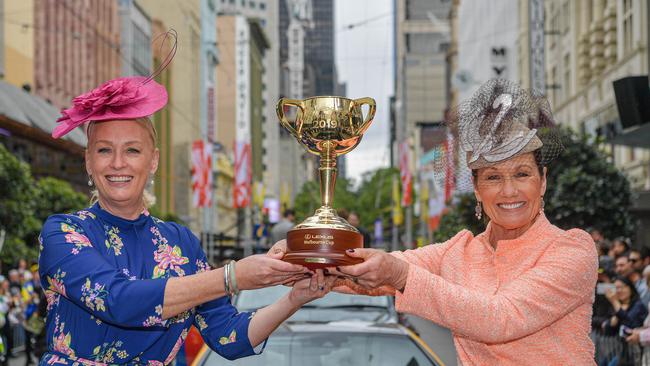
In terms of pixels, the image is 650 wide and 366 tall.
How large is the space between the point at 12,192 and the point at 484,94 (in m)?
14.9

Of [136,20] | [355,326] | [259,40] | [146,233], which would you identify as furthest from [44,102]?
[259,40]

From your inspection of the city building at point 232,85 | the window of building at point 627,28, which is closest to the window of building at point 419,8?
the city building at point 232,85

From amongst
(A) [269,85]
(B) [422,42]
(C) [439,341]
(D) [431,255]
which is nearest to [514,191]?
(D) [431,255]

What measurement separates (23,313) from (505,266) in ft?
39.7

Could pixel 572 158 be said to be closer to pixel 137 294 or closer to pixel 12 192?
pixel 12 192

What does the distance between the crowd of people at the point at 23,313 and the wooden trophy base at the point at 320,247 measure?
9502 millimetres

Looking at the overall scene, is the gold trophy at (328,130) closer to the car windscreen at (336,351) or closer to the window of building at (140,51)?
the car windscreen at (336,351)

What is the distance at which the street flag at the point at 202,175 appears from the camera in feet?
110

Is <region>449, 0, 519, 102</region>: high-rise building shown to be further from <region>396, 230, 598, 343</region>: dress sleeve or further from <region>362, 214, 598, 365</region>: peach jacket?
<region>396, 230, 598, 343</region>: dress sleeve

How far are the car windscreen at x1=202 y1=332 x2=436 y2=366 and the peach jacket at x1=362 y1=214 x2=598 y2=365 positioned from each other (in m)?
2.12

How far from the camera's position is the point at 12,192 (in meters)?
16.9

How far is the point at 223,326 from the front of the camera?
11.2 feet

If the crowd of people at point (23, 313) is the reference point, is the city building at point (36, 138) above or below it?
above

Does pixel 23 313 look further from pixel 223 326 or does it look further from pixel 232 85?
pixel 232 85
